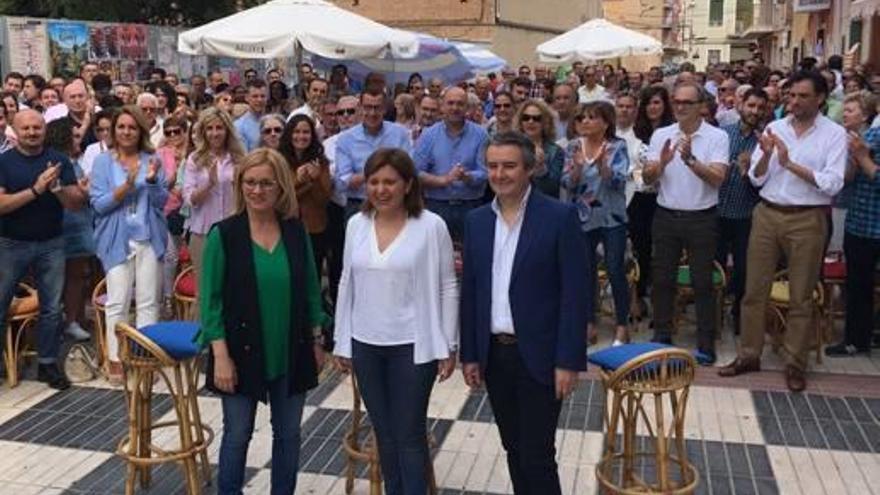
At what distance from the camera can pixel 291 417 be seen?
4.04 metres

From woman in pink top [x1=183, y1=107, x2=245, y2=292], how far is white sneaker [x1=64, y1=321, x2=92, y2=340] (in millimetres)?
1611

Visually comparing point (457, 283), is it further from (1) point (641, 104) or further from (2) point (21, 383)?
(1) point (641, 104)

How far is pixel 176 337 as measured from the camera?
435 centimetres

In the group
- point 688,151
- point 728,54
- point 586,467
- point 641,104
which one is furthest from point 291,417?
point 728,54

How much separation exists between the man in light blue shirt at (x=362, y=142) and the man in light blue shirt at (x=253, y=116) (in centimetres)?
171

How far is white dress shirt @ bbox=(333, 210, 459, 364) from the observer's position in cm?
371

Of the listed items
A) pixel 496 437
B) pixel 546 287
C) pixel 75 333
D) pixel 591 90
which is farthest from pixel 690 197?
pixel 591 90

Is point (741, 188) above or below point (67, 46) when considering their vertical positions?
below

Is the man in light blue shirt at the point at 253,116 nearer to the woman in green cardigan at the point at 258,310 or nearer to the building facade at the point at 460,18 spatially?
the woman in green cardigan at the point at 258,310

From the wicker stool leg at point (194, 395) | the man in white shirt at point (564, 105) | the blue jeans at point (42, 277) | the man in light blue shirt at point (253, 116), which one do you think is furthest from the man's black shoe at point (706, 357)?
the blue jeans at point (42, 277)

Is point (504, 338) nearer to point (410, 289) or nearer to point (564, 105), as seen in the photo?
point (410, 289)

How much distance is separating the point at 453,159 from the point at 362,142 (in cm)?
69

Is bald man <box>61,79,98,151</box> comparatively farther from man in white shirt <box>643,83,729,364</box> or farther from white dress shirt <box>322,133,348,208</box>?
man in white shirt <box>643,83,729,364</box>

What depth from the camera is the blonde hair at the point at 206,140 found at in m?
6.14
